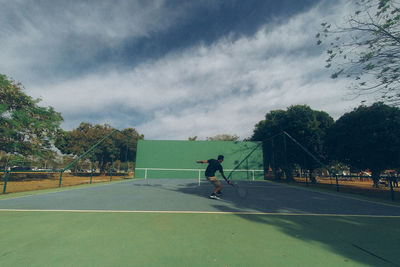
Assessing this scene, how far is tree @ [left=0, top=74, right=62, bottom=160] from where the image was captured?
1652 centimetres

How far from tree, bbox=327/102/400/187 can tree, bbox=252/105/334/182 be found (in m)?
1.63

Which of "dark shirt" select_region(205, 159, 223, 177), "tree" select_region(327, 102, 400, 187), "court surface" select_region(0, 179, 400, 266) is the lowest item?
"court surface" select_region(0, 179, 400, 266)

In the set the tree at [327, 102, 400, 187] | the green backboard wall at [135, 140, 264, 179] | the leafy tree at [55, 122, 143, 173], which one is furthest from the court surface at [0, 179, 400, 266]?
the leafy tree at [55, 122, 143, 173]

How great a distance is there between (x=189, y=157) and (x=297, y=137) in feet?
42.7

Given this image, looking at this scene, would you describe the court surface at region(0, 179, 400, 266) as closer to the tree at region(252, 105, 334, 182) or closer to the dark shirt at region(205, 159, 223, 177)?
the dark shirt at region(205, 159, 223, 177)

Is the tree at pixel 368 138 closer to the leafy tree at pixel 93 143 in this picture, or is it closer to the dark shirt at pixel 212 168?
the dark shirt at pixel 212 168

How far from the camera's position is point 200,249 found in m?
2.70

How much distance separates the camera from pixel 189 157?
2248 centimetres

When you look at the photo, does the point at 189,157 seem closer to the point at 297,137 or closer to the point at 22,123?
the point at 297,137

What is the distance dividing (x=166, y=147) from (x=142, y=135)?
21.2 m

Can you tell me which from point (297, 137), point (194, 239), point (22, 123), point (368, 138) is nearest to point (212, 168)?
point (194, 239)

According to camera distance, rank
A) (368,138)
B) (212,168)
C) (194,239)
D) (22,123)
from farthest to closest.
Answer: (22,123) → (368,138) → (212,168) → (194,239)

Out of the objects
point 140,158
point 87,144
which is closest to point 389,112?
point 140,158

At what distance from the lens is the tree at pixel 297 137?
18516 mm
